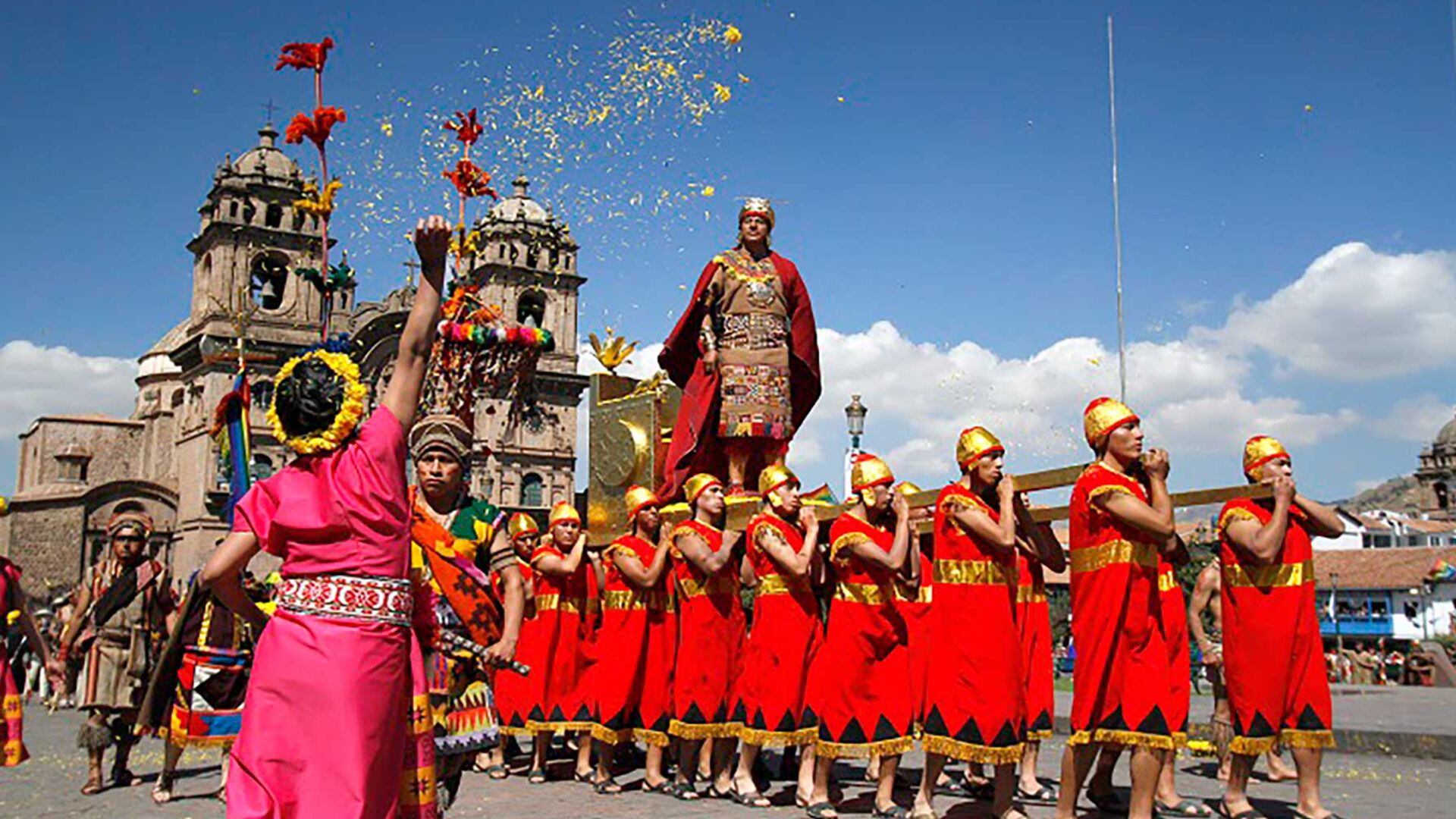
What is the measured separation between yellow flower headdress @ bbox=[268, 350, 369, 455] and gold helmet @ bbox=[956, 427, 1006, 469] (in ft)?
11.9

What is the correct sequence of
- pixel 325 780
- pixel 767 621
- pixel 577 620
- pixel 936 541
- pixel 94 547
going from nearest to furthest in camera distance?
pixel 325 780, pixel 936 541, pixel 767 621, pixel 577 620, pixel 94 547

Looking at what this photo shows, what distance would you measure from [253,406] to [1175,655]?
48.2 metres

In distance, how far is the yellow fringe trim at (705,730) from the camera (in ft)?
26.5

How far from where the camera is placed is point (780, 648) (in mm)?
7742

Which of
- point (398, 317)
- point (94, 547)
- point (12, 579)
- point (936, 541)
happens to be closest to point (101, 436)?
point (94, 547)

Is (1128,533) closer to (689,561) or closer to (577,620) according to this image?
(689,561)

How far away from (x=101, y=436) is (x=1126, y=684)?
216 ft

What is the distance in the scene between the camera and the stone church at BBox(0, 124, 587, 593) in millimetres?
52094

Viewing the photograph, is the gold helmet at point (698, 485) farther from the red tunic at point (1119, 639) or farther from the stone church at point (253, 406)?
the stone church at point (253, 406)

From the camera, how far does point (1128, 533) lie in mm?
5770

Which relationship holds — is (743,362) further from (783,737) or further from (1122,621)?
(1122,621)

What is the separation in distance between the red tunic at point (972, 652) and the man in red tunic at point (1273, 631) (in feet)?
3.66

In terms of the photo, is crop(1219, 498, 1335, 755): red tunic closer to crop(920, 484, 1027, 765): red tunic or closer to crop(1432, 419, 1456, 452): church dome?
crop(920, 484, 1027, 765): red tunic

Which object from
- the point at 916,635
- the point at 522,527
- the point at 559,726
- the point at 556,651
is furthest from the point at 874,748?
the point at 522,527
